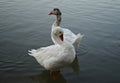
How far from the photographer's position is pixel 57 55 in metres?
7.41

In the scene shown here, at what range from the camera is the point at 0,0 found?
1558cm

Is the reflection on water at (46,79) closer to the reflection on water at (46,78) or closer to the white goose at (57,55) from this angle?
the reflection on water at (46,78)

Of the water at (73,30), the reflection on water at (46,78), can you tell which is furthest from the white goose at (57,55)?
the water at (73,30)

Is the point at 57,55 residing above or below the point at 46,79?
above

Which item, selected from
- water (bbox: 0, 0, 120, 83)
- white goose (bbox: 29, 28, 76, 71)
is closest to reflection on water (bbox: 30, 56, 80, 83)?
water (bbox: 0, 0, 120, 83)

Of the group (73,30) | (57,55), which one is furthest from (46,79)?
(73,30)

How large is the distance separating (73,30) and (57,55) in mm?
4364

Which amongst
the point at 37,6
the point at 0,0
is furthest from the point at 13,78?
the point at 0,0

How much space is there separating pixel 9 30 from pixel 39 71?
361cm

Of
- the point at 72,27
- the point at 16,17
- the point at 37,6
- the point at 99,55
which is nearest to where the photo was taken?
the point at 99,55

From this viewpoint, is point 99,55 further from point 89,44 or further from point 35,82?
point 35,82

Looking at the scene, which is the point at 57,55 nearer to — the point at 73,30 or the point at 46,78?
the point at 46,78

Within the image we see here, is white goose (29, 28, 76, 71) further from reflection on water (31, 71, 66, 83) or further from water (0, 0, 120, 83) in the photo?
water (0, 0, 120, 83)

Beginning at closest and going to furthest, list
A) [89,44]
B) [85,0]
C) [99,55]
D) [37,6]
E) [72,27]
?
[99,55], [89,44], [72,27], [37,6], [85,0]
